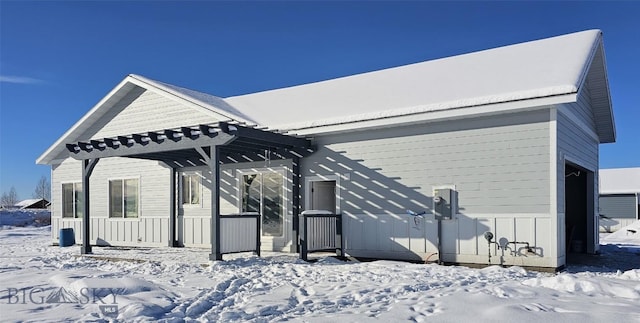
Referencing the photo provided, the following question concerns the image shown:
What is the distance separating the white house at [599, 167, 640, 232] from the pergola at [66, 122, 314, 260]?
22319 millimetres

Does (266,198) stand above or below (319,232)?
above

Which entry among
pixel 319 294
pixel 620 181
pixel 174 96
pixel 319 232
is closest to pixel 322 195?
pixel 319 232

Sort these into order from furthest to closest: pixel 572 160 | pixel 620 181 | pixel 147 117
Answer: pixel 620 181 < pixel 147 117 < pixel 572 160

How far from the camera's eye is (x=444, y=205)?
9.96m

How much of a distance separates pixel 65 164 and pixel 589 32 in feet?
51.9

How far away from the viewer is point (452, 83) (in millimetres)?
11133

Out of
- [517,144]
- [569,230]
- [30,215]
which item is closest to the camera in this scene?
[517,144]

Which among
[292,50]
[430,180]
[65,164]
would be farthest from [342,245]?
[65,164]

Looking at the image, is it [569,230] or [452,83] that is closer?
[452,83]

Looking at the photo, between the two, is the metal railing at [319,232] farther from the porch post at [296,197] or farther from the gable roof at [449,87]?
the gable roof at [449,87]

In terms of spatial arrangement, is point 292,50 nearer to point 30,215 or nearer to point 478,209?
point 478,209

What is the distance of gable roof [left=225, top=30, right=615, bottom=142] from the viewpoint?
9.30 metres

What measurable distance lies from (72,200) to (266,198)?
319 inches

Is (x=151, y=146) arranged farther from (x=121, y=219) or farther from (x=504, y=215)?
(x=504, y=215)
